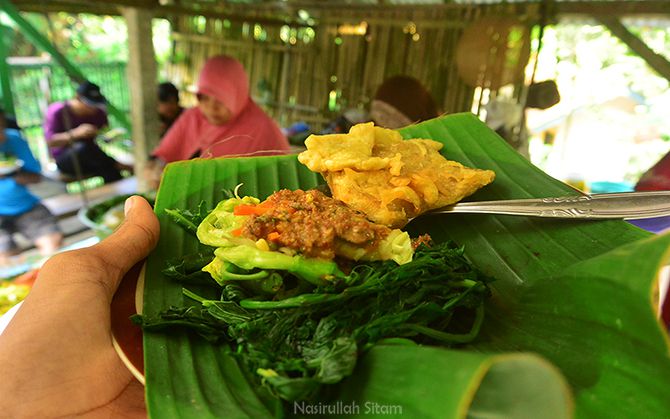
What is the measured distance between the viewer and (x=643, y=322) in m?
1.12

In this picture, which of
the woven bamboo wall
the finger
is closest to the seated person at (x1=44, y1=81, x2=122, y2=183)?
the woven bamboo wall

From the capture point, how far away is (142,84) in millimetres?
5750

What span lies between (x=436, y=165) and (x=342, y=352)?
4.39ft

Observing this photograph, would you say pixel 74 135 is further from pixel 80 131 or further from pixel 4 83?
pixel 4 83

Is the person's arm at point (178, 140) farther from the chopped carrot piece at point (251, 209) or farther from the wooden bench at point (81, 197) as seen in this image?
the chopped carrot piece at point (251, 209)

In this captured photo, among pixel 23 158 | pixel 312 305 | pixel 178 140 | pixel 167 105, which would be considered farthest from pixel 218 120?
pixel 312 305

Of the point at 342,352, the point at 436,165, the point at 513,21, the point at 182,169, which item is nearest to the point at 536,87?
the point at 513,21

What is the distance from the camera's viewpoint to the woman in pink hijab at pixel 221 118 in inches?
210

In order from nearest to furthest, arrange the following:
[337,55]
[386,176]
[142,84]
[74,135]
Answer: [386,176] → [142,84] → [74,135] → [337,55]

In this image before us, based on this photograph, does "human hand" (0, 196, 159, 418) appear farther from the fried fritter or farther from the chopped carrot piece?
the fried fritter

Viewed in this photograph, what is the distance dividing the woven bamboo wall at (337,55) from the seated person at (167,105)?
1409mm

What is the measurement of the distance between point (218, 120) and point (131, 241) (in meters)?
3.91

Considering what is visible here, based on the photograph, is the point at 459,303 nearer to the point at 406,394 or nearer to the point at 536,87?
the point at 406,394

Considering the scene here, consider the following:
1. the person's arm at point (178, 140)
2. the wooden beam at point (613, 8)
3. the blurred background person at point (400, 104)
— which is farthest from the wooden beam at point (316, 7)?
the blurred background person at point (400, 104)
